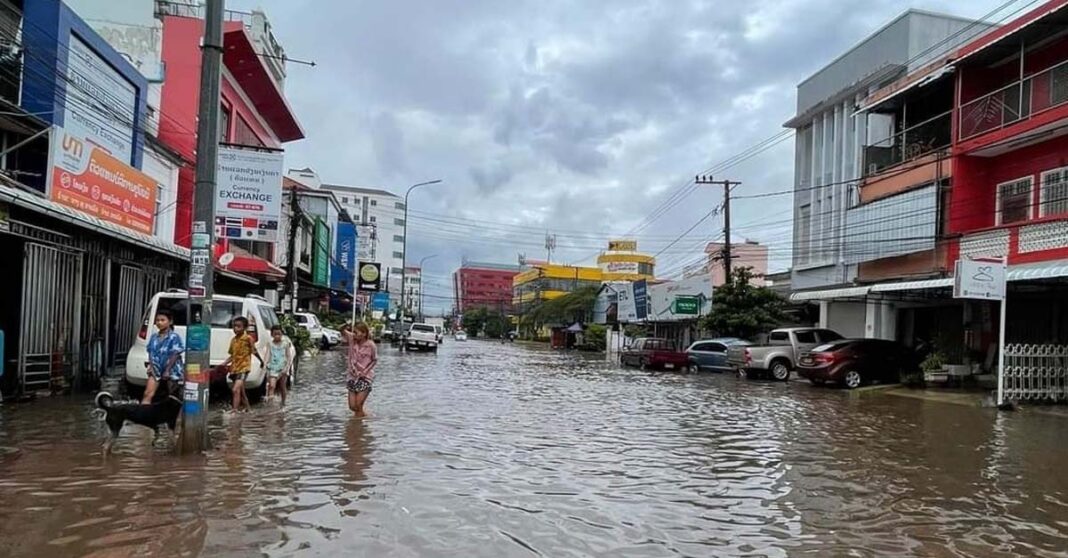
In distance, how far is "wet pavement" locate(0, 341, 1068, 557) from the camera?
571 cm

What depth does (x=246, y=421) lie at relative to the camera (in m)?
11.4

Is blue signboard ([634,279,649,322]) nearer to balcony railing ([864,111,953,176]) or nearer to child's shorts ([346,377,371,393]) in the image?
balcony railing ([864,111,953,176])

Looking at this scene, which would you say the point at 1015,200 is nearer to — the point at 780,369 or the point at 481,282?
the point at 780,369

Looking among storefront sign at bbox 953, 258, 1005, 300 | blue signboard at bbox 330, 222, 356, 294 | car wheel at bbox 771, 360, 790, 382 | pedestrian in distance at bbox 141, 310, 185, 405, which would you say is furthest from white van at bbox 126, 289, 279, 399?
blue signboard at bbox 330, 222, 356, 294

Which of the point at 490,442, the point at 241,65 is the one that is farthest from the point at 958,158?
the point at 241,65

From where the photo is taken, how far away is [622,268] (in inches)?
4333

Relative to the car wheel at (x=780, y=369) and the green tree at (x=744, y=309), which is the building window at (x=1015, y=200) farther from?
the green tree at (x=744, y=309)

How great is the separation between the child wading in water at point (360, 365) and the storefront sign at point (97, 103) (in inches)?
359

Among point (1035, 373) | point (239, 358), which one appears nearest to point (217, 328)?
point (239, 358)

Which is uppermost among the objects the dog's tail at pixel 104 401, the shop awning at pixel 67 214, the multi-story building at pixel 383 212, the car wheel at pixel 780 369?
the multi-story building at pixel 383 212

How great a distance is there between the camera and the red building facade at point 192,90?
26.9m

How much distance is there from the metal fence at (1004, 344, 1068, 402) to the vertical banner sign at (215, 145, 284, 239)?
54.7ft

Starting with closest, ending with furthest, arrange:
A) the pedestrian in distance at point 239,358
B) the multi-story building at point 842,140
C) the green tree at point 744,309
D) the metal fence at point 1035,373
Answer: the pedestrian in distance at point 239,358 → the metal fence at point 1035,373 → the multi-story building at point 842,140 → the green tree at point 744,309

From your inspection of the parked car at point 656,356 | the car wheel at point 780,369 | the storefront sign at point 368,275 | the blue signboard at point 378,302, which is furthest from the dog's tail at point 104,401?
the blue signboard at point 378,302
